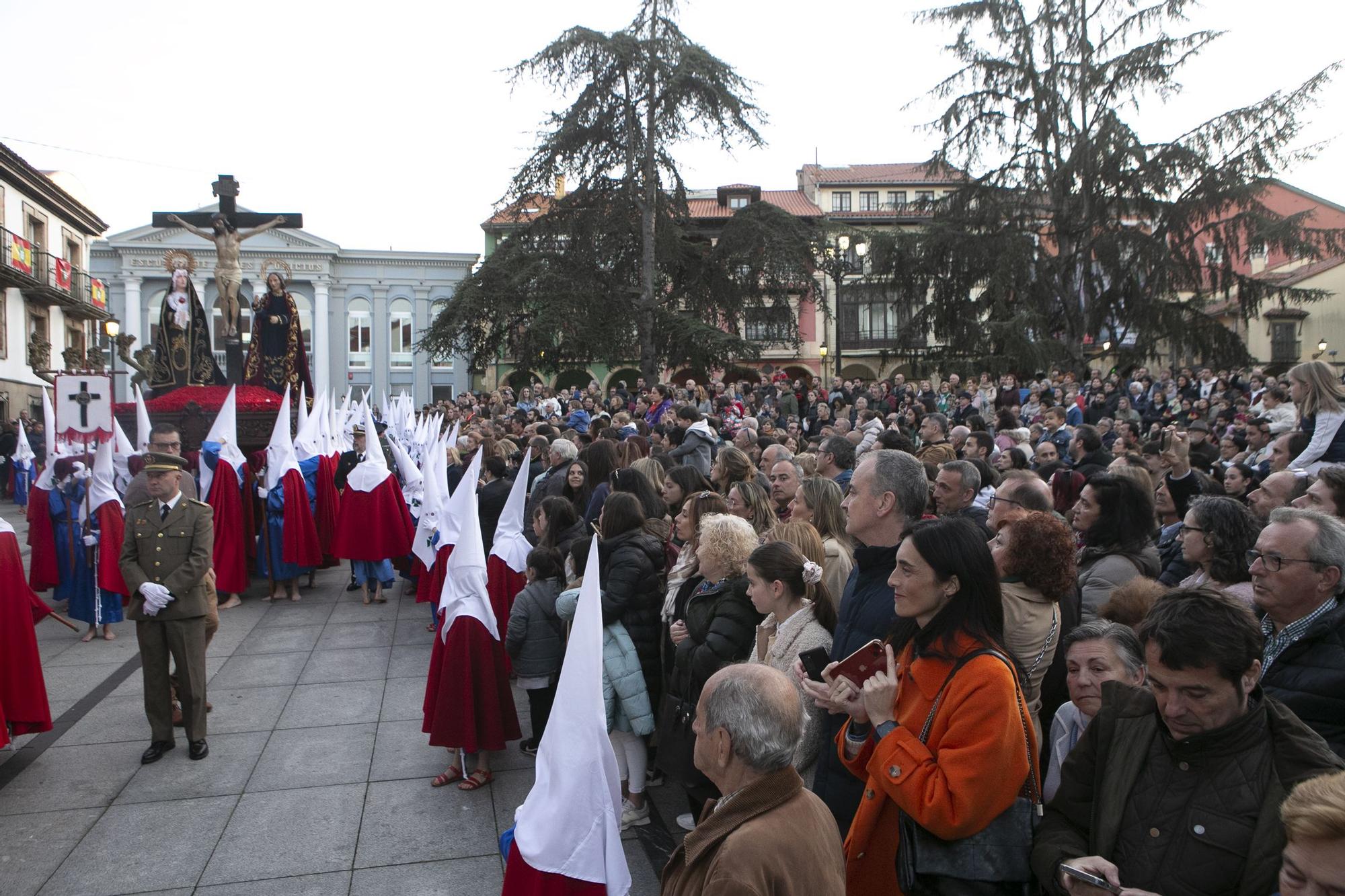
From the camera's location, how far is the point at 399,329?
50750 mm

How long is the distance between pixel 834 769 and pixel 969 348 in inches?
911

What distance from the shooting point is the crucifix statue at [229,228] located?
15766 millimetres

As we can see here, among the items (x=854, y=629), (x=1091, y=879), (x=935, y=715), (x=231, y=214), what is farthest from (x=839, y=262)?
(x=1091, y=879)

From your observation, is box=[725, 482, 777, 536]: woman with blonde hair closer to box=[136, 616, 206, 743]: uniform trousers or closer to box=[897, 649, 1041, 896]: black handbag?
box=[897, 649, 1041, 896]: black handbag

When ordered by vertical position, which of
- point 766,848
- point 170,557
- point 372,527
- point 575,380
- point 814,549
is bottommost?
point 372,527

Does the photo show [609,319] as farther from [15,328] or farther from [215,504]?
[15,328]

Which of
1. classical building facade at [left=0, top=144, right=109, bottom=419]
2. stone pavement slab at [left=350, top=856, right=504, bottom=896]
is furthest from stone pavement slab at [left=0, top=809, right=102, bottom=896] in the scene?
classical building facade at [left=0, top=144, right=109, bottom=419]

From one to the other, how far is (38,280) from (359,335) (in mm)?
18881

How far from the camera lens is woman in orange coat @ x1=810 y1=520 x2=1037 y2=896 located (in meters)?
2.29

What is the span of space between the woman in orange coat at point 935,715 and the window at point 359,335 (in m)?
50.7

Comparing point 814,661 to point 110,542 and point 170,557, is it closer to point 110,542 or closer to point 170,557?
point 170,557

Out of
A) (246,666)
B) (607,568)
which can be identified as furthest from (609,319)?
(607,568)

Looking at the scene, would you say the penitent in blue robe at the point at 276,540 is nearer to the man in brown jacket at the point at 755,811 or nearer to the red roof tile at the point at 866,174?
the man in brown jacket at the point at 755,811

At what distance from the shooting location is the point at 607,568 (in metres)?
5.04
